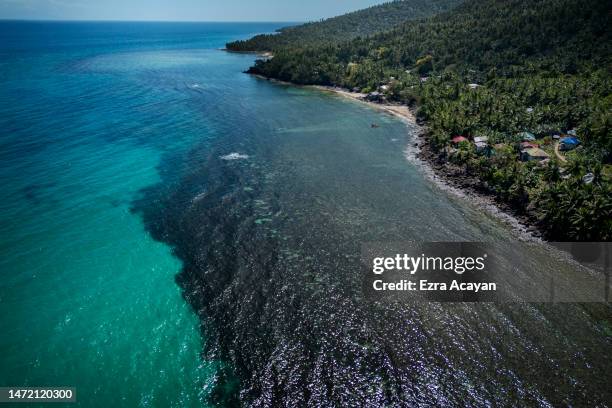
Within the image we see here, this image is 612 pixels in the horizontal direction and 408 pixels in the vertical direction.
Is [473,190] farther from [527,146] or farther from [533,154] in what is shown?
[527,146]

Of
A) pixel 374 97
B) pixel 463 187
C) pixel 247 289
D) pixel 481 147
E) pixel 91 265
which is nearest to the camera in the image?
pixel 247 289

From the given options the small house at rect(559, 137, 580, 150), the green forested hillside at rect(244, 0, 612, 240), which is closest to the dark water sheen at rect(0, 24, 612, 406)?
the green forested hillside at rect(244, 0, 612, 240)

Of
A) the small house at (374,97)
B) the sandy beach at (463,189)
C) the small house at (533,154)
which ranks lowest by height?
the sandy beach at (463,189)

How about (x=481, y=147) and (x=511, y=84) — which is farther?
(x=511, y=84)

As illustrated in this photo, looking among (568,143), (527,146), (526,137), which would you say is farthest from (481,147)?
(568,143)

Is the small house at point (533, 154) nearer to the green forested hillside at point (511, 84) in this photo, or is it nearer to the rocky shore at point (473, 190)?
the green forested hillside at point (511, 84)

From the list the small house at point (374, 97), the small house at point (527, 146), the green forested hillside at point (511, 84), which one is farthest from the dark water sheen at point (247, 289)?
the small house at point (374, 97)

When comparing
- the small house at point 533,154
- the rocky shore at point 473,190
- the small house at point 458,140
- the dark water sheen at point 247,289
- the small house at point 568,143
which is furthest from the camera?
the small house at point 458,140

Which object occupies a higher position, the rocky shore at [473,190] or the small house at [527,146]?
the small house at [527,146]
